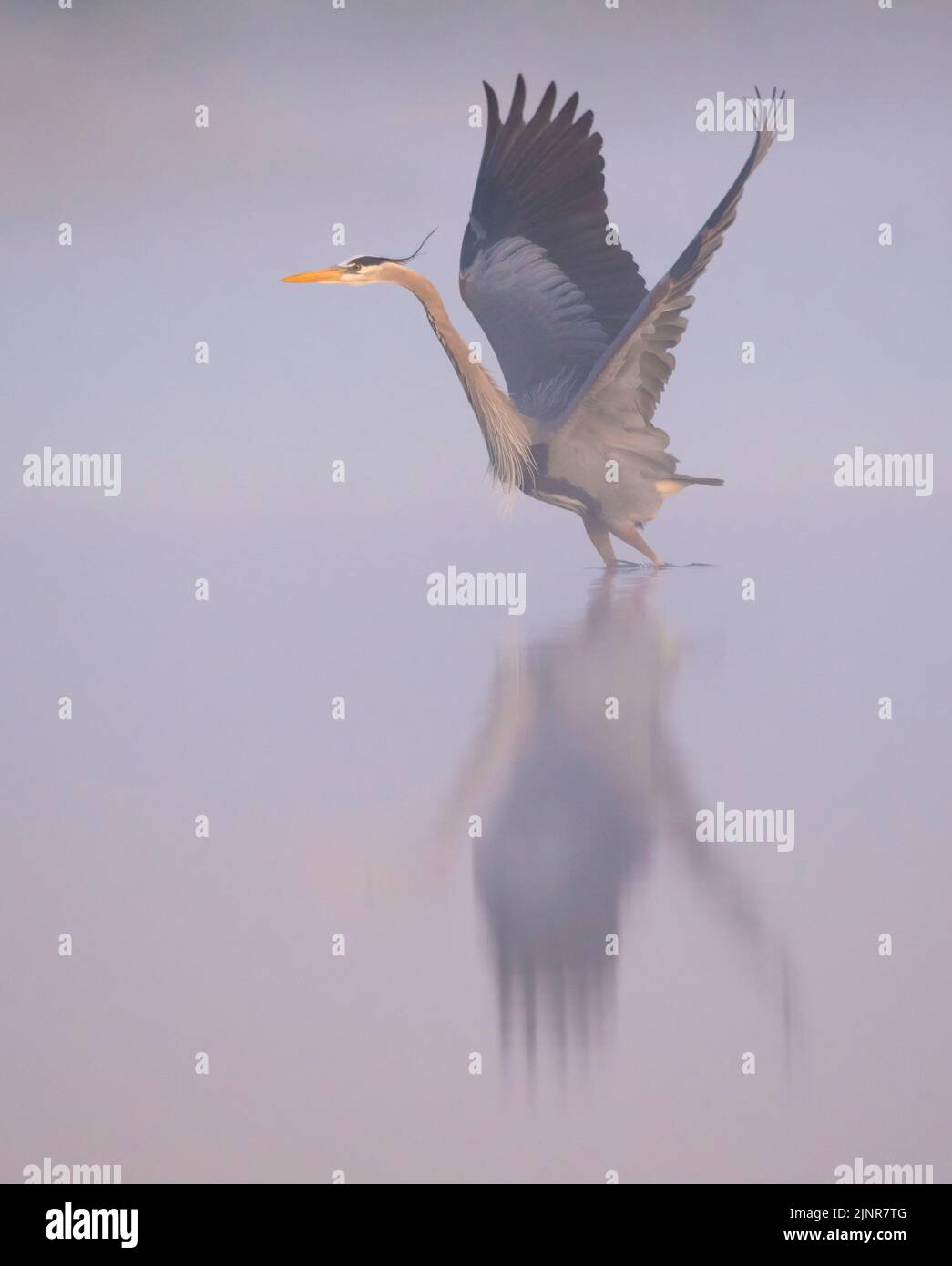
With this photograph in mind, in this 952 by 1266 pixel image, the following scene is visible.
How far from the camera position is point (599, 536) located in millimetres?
4203

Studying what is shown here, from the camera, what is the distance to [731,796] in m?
2.20

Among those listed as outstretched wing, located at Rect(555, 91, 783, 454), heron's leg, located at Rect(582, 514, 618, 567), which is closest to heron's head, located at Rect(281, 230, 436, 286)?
outstretched wing, located at Rect(555, 91, 783, 454)

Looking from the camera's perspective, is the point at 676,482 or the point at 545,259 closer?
the point at 545,259

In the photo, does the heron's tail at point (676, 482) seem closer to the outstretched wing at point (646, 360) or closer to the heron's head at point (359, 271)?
the outstretched wing at point (646, 360)

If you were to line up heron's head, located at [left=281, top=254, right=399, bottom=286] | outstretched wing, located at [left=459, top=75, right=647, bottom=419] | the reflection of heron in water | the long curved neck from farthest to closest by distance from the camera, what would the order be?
heron's head, located at [left=281, top=254, right=399, bottom=286], the long curved neck, outstretched wing, located at [left=459, top=75, right=647, bottom=419], the reflection of heron in water

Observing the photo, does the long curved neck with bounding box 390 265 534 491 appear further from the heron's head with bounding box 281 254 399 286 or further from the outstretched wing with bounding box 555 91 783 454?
the outstretched wing with bounding box 555 91 783 454

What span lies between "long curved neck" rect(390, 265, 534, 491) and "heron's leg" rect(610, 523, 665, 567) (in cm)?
32

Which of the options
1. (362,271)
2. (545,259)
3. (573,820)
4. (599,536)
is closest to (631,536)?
(599,536)

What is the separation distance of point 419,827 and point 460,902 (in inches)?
10.5

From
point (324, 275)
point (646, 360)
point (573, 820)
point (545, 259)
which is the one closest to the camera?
point (573, 820)

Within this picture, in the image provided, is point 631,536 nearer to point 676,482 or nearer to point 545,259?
point 676,482

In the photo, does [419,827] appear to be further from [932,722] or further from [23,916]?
[932,722]

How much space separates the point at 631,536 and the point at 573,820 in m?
2.17

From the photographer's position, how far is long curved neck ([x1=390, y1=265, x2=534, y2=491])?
4012 mm
